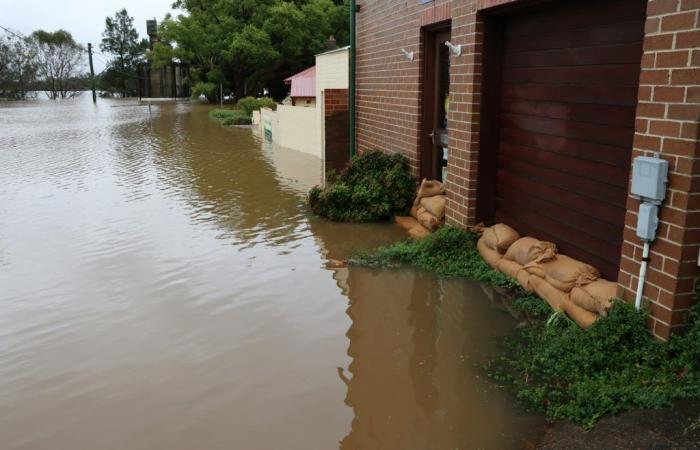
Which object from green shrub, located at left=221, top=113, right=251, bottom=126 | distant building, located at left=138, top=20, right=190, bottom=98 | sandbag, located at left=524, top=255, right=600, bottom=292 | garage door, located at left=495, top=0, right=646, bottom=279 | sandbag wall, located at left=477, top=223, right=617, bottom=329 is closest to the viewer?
sandbag wall, located at left=477, top=223, right=617, bottom=329

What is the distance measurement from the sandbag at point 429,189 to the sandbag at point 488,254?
5.07 ft

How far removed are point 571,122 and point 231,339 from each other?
3322 millimetres

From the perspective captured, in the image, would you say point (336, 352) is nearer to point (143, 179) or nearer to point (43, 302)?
point (43, 302)

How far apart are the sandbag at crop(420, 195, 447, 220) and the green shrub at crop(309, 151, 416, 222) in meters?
0.68

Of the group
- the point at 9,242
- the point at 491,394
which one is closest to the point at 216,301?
the point at 491,394

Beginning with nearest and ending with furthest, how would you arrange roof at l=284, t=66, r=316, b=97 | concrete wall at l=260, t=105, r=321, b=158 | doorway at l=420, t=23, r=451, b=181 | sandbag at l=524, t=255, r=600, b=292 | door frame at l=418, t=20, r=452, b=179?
sandbag at l=524, t=255, r=600, b=292 < doorway at l=420, t=23, r=451, b=181 < door frame at l=418, t=20, r=452, b=179 < concrete wall at l=260, t=105, r=321, b=158 < roof at l=284, t=66, r=316, b=97

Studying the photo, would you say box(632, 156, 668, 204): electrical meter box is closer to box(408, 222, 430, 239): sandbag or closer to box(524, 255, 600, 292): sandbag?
box(524, 255, 600, 292): sandbag

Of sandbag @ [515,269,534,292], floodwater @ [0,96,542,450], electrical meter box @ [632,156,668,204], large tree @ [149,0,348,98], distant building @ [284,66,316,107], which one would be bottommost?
floodwater @ [0,96,542,450]

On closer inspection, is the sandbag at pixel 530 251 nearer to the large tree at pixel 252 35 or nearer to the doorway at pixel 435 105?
the doorway at pixel 435 105

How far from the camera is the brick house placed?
11.8 ft

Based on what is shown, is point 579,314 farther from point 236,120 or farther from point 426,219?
point 236,120

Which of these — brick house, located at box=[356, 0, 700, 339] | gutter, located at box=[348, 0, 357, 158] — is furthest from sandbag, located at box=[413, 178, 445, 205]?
gutter, located at box=[348, 0, 357, 158]

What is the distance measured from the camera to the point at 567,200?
5.37 metres

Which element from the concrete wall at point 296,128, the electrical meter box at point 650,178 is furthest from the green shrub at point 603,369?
the concrete wall at point 296,128
